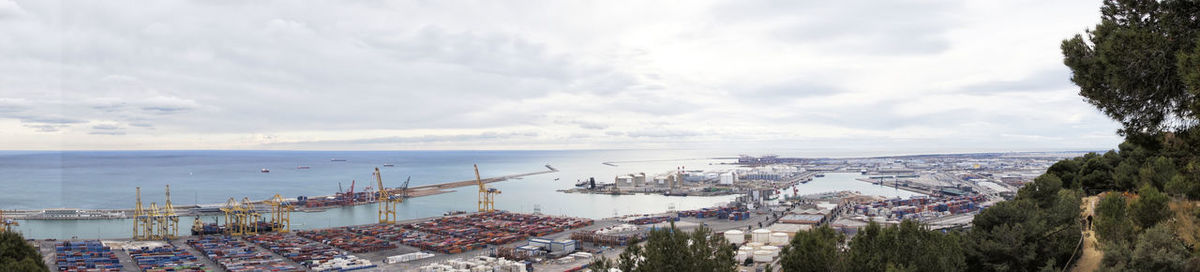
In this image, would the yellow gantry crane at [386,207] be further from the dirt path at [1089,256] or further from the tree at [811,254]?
the dirt path at [1089,256]

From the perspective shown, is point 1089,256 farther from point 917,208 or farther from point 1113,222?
point 917,208

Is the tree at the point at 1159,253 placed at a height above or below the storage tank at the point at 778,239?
above

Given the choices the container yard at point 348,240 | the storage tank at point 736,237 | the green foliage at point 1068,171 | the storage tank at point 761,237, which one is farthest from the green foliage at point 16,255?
the green foliage at point 1068,171

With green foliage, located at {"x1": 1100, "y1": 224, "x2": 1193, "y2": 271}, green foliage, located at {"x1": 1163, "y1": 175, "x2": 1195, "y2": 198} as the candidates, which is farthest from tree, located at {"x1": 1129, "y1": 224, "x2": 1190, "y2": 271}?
green foliage, located at {"x1": 1163, "y1": 175, "x2": 1195, "y2": 198}

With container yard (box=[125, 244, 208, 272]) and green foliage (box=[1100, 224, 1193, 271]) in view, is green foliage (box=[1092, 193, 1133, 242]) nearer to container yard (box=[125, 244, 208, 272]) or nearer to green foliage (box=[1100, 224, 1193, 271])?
green foliage (box=[1100, 224, 1193, 271])

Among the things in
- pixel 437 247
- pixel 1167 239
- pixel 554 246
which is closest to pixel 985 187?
pixel 554 246

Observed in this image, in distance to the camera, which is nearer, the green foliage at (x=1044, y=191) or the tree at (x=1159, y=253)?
the tree at (x=1159, y=253)
